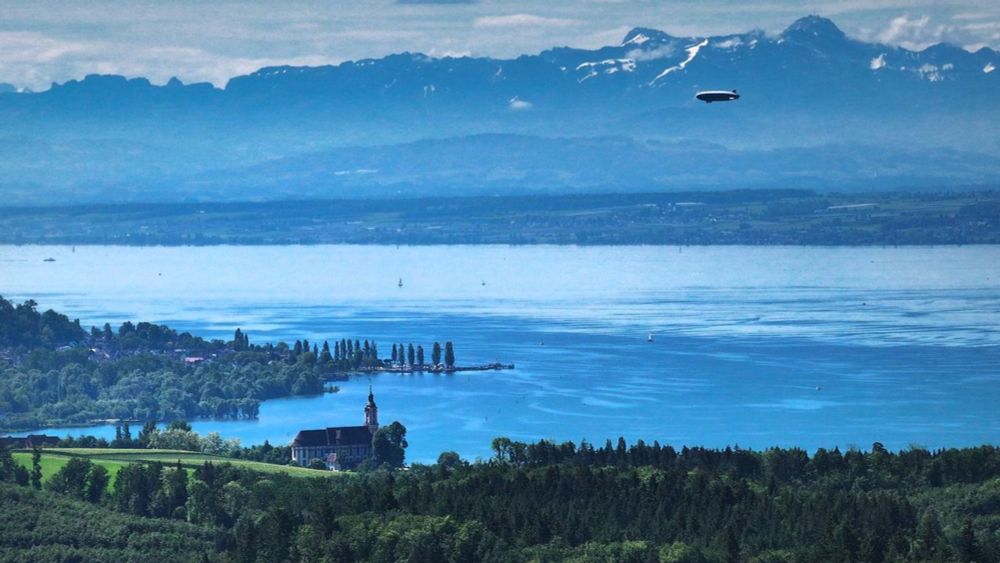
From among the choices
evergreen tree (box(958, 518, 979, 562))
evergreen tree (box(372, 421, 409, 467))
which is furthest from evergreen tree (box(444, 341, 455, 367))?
evergreen tree (box(958, 518, 979, 562))

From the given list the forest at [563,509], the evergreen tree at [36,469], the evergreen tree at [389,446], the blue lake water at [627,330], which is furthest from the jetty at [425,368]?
the forest at [563,509]

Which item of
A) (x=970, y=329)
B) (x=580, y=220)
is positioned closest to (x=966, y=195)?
(x=580, y=220)

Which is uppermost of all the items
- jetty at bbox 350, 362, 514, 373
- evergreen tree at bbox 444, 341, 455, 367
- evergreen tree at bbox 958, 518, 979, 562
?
evergreen tree at bbox 444, 341, 455, 367

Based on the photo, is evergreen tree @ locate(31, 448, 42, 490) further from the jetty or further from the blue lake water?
the jetty

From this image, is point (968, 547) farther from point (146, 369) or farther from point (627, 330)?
point (627, 330)

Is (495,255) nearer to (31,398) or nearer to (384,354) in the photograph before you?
(384,354)

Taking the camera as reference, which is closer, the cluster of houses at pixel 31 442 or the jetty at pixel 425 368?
the cluster of houses at pixel 31 442

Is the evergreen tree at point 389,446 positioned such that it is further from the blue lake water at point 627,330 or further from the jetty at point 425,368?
the jetty at point 425,368
